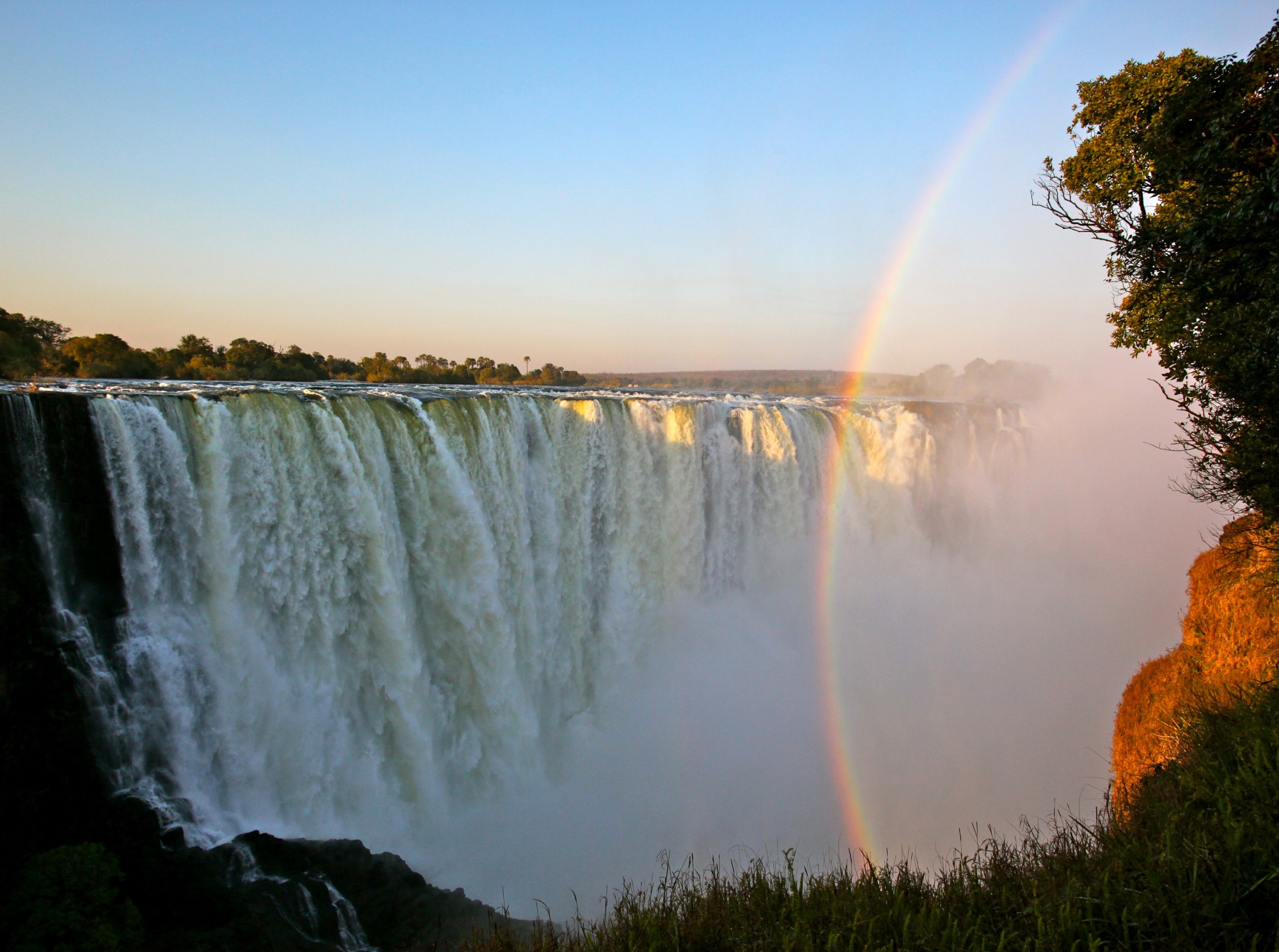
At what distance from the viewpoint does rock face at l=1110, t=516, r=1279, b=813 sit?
279 inches

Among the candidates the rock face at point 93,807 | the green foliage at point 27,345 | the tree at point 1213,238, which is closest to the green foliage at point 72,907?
the rock face at point 93,807

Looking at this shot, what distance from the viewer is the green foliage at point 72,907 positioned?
575 centimetres

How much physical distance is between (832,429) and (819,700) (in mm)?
8452

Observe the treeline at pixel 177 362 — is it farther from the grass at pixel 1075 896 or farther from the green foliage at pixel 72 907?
the grass at pixel 1075 896

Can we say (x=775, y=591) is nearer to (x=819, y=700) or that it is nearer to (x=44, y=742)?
(x=819, y=700)

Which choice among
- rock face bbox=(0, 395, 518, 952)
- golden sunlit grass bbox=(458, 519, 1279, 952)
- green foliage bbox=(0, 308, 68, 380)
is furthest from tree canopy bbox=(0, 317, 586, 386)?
golden sunlit grass bbox=(458, 519, 1279, 952)

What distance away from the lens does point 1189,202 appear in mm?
6355

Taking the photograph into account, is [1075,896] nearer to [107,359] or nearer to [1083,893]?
[1083,893]

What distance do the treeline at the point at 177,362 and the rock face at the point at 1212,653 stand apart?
1780 centimetres

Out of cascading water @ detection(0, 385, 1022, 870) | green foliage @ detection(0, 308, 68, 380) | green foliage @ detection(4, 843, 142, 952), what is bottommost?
green foliage @ detection(4, 843, 142, 952)

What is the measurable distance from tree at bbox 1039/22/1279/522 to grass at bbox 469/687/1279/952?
103 inches

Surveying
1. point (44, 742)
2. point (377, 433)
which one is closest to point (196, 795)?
point (44, 742)

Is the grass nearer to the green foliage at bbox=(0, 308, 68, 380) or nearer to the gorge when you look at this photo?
the gorge

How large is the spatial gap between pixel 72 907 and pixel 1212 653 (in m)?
12.6
